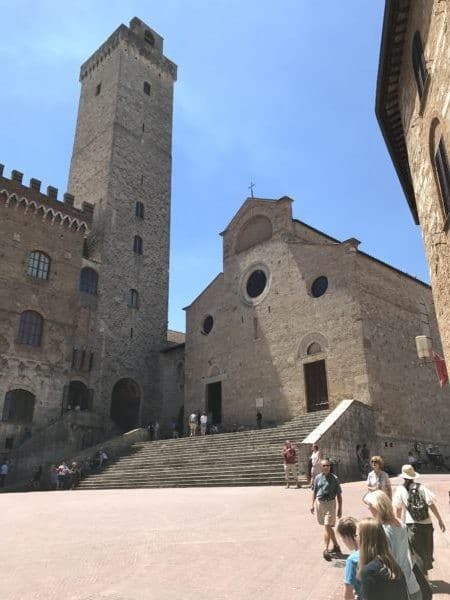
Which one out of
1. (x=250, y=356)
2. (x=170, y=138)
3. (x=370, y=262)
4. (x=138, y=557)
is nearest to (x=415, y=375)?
(x=370, y=262)

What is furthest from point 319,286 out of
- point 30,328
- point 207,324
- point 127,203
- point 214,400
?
point 127,203

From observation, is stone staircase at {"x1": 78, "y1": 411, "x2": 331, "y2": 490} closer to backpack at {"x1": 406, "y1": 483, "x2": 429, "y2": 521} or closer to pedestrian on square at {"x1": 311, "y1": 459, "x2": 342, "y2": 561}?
pedestrian on square at {"x1": 311, "y1": 459, "x2": 342, "y2": 561}

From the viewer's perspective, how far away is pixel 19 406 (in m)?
24.0

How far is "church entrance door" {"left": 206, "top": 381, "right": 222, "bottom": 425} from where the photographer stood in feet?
84.9

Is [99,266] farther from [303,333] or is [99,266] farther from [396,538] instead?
[396,538]

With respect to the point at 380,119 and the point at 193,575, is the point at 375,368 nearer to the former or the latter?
the point at 380,119

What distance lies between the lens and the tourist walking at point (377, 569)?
8.95ft

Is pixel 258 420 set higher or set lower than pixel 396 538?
higher

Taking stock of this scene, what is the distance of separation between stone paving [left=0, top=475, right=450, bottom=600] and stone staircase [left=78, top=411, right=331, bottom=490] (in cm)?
482

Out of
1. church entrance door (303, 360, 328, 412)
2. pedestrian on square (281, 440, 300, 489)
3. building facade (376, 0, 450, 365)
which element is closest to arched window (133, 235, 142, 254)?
church entrance door (303, 360, 328, 412)

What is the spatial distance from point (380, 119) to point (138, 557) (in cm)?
993

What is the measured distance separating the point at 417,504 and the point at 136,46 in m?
39.0

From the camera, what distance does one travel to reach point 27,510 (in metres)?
11.4

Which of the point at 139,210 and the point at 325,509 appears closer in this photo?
the point at 325,509
